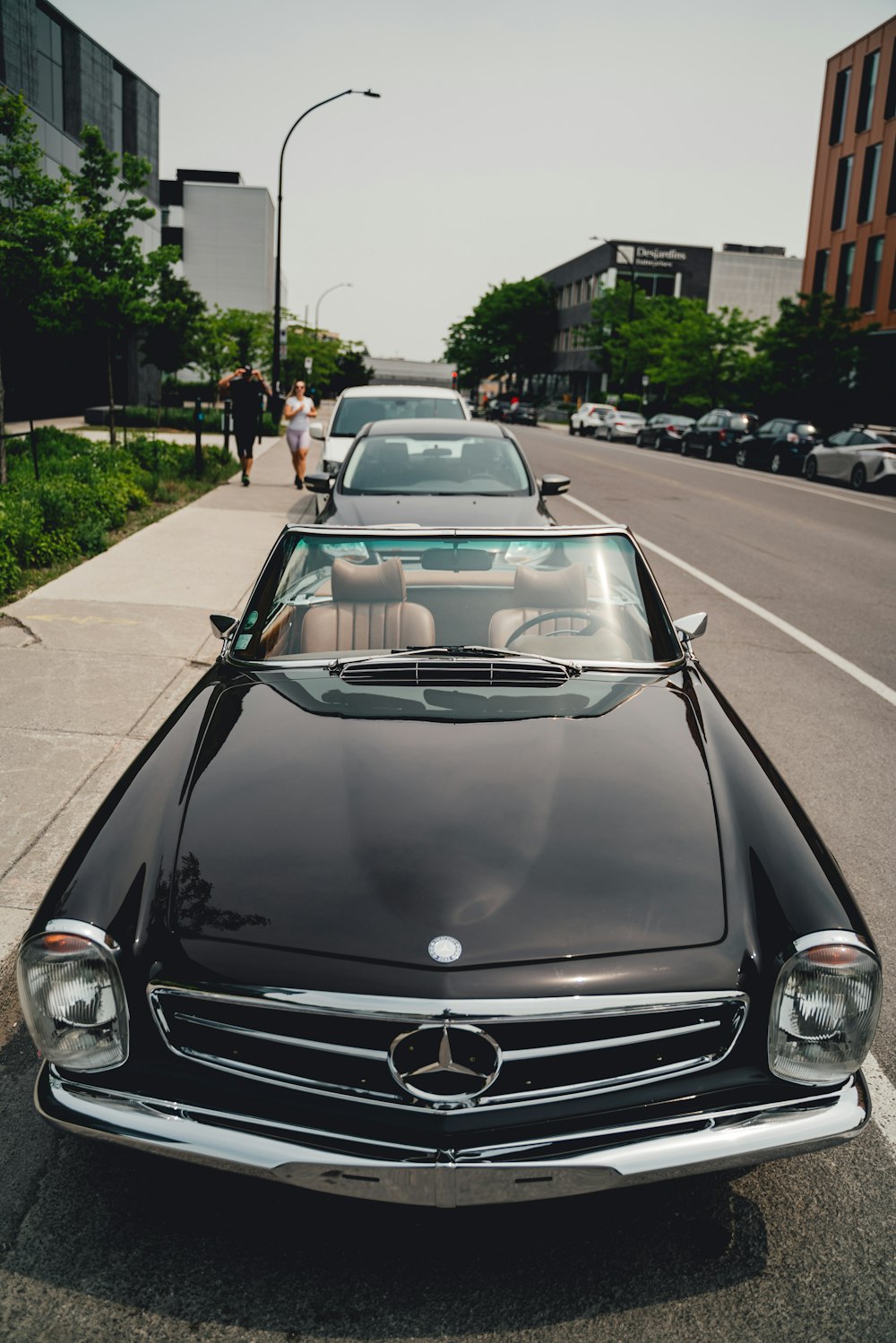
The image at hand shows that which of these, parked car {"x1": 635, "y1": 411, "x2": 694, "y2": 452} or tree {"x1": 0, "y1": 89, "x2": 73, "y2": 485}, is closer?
tree {"x1": 0, "y1": 89, "x2": 73, "y2": 485}

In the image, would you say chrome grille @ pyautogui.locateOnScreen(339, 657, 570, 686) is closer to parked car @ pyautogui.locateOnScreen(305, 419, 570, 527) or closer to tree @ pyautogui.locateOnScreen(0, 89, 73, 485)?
parked car @ pyautogui.locateOnScreen(305, 419, 570, 527)

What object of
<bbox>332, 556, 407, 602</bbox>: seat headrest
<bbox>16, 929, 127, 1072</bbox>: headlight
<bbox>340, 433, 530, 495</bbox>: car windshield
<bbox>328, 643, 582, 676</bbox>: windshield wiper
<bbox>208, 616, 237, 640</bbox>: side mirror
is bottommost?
<bbox>16, 929, 127, 1072</bbox>: headlight

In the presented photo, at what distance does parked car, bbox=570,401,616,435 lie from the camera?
51.4 meters

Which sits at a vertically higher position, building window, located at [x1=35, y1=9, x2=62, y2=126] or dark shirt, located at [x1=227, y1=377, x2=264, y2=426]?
building window, located at [x1=35, y1=9, x2=62, y2=126]

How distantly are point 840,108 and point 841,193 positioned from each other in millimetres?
3560

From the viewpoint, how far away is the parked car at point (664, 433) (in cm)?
4130

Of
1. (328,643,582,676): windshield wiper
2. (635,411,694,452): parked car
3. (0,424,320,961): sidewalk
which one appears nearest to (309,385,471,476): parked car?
(0,424,320,961): sidewalk

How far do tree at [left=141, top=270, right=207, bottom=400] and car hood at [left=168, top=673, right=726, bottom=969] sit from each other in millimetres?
17957

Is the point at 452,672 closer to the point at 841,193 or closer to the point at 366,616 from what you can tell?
the point at 366,616

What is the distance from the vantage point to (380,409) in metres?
14.5

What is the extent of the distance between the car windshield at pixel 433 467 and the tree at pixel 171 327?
11431 millimetres

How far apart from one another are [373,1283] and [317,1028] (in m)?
0.59

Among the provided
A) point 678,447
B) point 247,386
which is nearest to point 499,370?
point 678,447

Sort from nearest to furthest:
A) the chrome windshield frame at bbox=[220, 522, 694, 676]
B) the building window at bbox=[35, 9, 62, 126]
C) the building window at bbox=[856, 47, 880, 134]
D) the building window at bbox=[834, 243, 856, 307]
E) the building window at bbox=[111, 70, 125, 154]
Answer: the chrome windshield frame at bbox=[220, 522, 694, 676], the building window at bbox=[35, 9, 62, 126], the building window at bbox=[111, 70, 125, 154], the building window at bbox=[856, 47, 880, 134], the building window at bbox=[834, 243, 856, 307]
